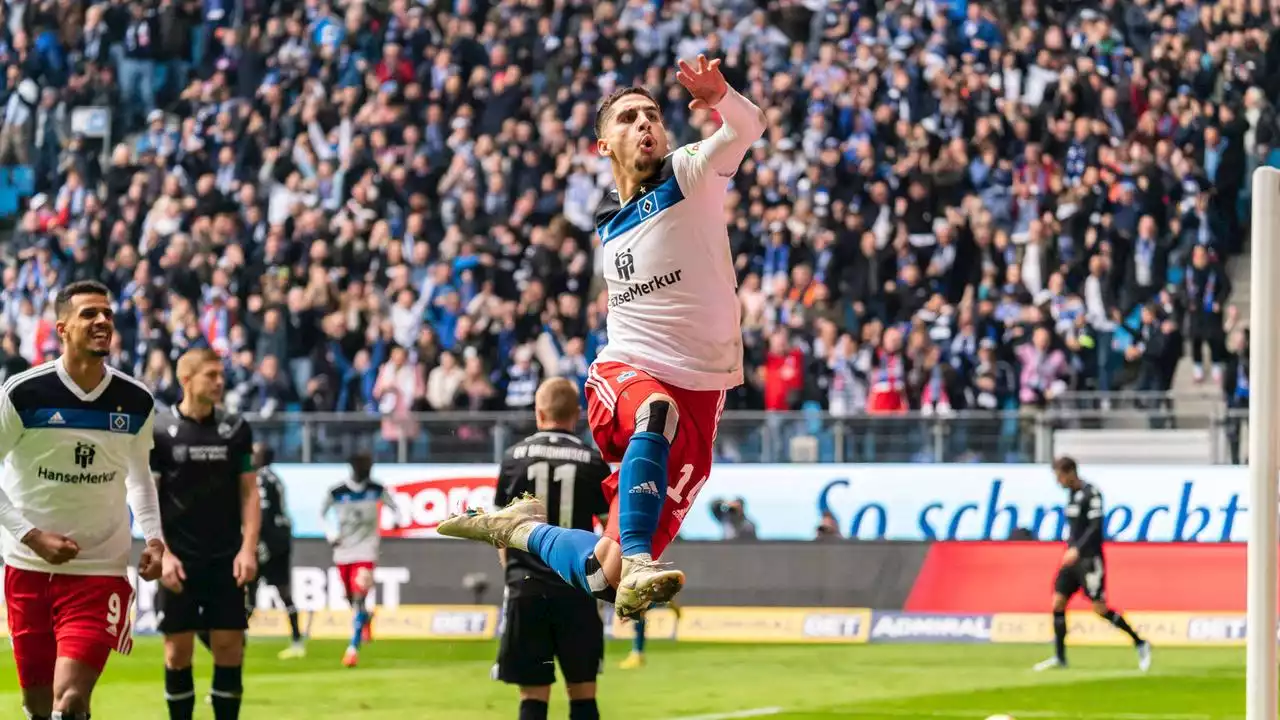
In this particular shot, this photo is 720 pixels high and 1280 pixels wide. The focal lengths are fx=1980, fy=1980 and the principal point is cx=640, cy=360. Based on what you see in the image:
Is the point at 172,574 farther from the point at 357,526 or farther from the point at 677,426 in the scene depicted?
the point at 357,526

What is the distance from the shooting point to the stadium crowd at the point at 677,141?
22312 millimetres

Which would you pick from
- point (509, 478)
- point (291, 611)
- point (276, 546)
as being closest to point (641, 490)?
point (509, 478)

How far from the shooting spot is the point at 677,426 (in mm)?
7977

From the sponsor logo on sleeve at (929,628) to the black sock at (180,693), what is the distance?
34.4 ft

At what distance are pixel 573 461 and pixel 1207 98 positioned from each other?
15395 millimetres

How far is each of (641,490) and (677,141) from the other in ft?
61.9

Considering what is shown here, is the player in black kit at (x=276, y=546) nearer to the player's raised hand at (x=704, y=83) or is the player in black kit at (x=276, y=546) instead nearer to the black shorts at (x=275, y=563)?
the black shorts at (x=275, y=563)

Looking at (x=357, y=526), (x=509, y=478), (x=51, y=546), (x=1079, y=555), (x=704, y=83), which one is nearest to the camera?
(x=704, y=83)

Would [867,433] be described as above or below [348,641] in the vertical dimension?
above

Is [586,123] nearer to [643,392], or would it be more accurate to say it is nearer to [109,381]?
[109,381]

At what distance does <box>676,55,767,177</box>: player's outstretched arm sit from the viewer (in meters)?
7.71

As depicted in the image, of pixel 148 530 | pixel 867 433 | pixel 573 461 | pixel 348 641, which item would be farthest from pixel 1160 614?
pixel 148 530

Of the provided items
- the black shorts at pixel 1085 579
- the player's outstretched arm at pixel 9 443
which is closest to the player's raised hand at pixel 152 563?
the player's outstretched arm at pixel 9 443

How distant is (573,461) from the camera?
36.3 ft
